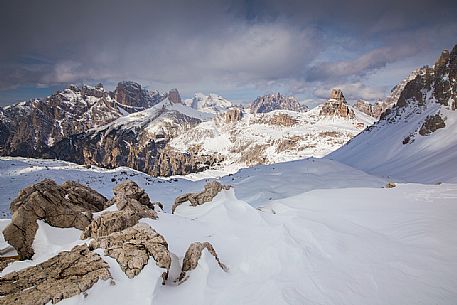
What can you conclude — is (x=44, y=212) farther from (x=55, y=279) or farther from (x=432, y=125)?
(x=432, y=125)

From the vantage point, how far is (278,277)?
26.6 feet

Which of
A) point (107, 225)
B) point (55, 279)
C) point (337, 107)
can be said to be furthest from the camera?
point (337, 107)

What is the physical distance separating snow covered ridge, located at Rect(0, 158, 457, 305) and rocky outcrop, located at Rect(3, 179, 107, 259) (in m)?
0.34

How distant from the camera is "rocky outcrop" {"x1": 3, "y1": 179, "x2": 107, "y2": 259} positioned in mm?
10445

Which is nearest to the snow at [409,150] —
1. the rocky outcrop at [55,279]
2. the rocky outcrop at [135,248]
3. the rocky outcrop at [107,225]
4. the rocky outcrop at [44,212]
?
the rocky outcrop at [135,248]

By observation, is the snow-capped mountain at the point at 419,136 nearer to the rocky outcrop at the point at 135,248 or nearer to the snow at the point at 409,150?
the snow at the point at 409,150

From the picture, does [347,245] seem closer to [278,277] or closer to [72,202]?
[278,277]

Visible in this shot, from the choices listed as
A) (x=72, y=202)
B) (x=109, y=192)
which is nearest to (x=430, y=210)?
(x=72, y=202)

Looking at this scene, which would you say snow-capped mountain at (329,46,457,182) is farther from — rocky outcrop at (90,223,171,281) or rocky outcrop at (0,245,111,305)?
rocky outcrop at (0,245,111,305)

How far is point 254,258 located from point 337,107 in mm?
192389

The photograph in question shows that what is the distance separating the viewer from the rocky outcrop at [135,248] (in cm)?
759

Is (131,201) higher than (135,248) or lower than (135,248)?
higher

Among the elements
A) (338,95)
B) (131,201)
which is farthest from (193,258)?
(338,95)

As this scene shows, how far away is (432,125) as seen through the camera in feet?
159
